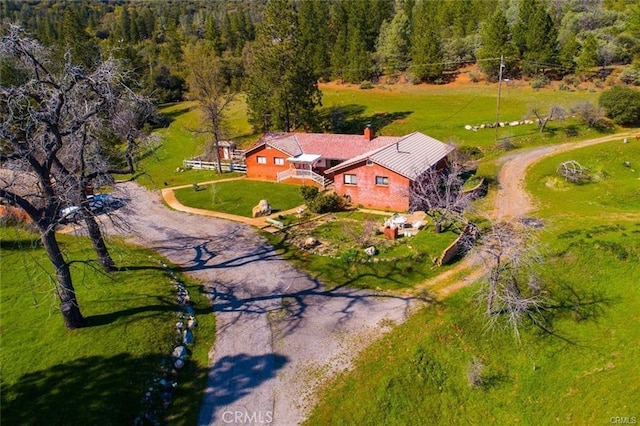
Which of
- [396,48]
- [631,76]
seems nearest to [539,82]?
[631,76]

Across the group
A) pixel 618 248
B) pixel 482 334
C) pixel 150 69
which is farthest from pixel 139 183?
pixel 150 69

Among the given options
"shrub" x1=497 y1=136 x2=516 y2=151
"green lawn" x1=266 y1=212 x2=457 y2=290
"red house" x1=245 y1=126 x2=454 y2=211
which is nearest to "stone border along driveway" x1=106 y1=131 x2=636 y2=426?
"green lawn" x1=266 y1=212 x2=457 y2=290

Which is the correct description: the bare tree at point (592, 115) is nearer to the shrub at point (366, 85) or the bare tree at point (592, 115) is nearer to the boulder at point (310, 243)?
the boulder at point (310, 243)

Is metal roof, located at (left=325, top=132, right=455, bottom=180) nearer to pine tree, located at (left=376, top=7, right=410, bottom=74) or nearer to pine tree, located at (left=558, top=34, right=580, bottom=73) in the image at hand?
pine tree, located at (left=558, top=34, right=580, bottom=73)

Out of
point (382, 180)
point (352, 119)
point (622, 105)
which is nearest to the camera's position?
point (382, 180)

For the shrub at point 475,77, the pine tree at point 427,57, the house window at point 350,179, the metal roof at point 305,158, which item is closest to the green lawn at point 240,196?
the metal roof at point 305,158

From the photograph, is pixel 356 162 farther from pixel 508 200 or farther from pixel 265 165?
pixel 265 165
